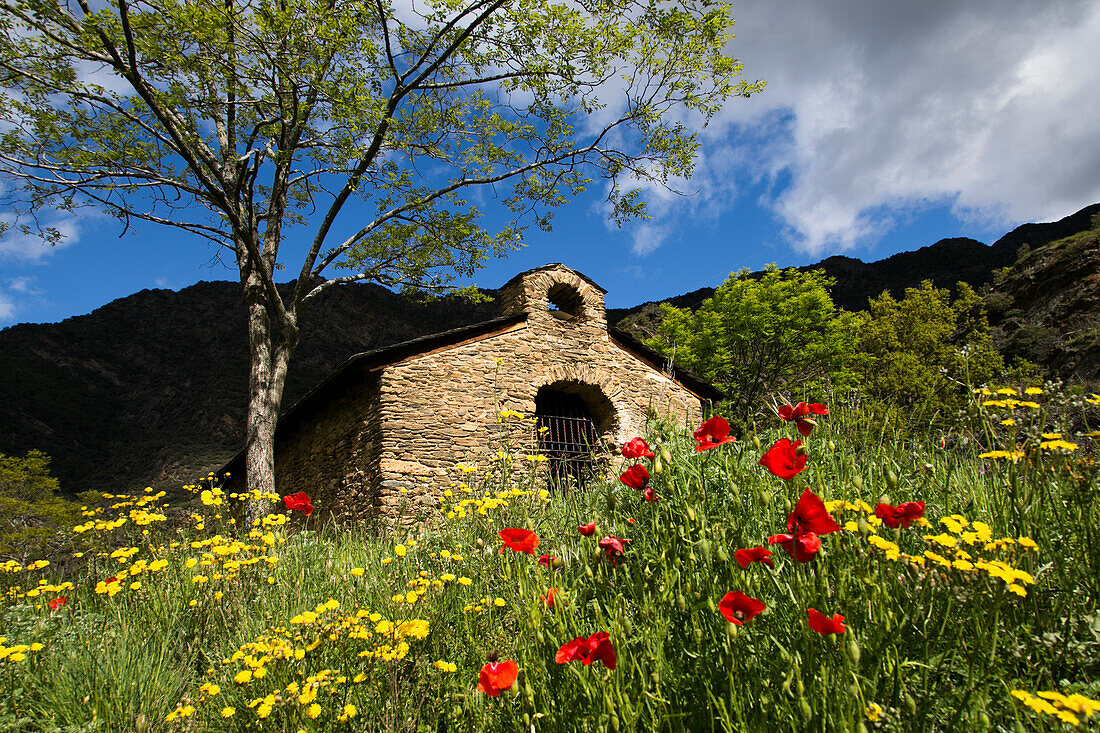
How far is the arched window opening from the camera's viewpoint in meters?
11.8

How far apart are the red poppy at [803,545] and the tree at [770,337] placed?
1685cm

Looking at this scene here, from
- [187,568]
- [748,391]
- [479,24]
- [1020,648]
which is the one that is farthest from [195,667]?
[748,391]

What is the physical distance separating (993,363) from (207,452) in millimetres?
40081

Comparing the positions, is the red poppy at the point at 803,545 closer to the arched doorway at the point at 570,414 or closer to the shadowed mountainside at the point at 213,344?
the arched doorway at the point at 570,414

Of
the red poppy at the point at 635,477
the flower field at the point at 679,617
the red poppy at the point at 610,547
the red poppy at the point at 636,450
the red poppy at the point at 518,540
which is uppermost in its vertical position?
the red poppy at the point at 636,450

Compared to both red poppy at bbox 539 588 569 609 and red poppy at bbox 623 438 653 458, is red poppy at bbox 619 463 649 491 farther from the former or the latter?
red poppy at bbox 539 588 569 609

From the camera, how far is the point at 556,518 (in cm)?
334

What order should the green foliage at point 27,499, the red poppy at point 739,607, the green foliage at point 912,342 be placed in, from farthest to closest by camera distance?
1. the green foliage at point 912,342
2. the green foliage at point 27,499
3. the red poppy at point 739,607

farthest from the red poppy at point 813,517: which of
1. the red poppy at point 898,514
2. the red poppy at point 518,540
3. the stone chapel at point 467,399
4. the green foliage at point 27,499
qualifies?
the green foliage at point 27,499

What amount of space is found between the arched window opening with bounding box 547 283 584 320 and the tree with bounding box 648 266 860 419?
668cm

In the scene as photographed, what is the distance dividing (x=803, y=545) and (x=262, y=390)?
1088cm

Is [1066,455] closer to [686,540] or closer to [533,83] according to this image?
[686,540]

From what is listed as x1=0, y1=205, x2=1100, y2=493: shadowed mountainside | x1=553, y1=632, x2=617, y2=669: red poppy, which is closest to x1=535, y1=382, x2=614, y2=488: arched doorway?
x1=553, y1=632, x2=617, y2=669: red poppy

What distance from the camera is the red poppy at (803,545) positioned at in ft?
3.96
